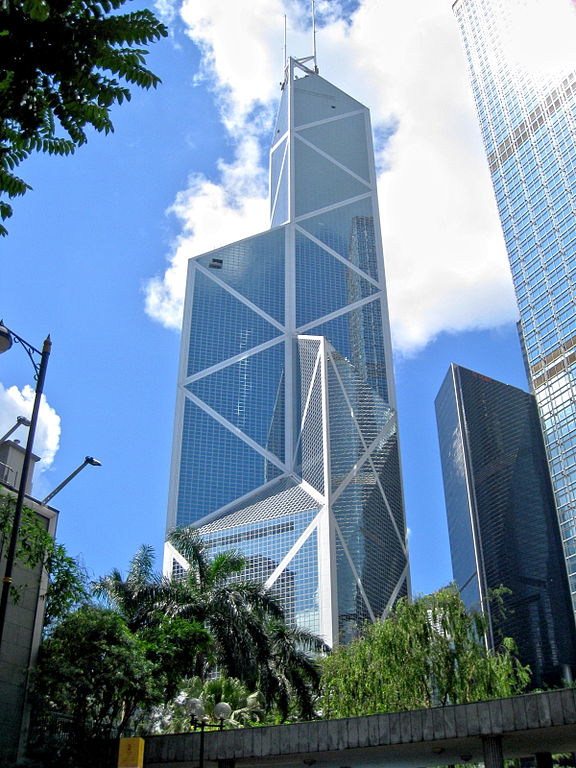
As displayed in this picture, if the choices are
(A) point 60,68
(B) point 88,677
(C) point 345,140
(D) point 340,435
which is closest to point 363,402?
(D) point 340,435

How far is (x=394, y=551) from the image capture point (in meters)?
107

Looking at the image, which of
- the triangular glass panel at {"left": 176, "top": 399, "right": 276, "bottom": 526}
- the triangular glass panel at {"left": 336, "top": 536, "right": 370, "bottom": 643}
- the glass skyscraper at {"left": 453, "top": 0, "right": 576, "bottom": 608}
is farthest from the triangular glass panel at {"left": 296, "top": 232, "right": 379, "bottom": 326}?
the triangular glass panel at {"left": 336, "top": 536, "right": 370, "bottom": 643}

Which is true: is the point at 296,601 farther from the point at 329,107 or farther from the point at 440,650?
the point at 329,107

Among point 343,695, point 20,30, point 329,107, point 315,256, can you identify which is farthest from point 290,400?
point 20,30

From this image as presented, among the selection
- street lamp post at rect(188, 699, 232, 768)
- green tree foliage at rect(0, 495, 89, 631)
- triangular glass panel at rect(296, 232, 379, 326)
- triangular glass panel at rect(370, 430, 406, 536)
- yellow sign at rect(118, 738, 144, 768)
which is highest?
triangular glass panel at rect(296, 232, 379, 326)

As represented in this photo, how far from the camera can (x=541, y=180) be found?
109m

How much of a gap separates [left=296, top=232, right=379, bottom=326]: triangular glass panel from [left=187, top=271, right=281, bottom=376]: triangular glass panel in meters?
6.79

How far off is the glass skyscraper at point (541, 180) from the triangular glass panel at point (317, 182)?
27706 mm

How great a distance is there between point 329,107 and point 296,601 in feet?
334

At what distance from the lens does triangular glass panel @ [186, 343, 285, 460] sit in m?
119

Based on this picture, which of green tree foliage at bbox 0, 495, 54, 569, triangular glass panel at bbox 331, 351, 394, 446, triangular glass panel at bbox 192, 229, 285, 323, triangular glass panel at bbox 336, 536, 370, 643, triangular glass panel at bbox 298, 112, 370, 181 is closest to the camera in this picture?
green tree foliage at bbox 0, 495, 54, 569

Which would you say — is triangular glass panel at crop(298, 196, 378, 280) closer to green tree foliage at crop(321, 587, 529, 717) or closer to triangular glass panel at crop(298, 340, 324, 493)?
triangular glass panel at crop(298, 340, 324, 493)

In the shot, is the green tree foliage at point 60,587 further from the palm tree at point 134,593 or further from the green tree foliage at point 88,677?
the palm tree at point 134,593

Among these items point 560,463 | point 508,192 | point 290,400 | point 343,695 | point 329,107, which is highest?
point 329,107
